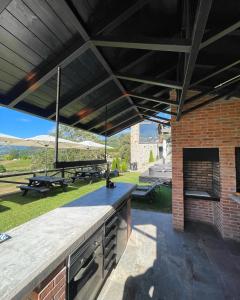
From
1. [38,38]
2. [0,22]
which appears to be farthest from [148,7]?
[0,22]

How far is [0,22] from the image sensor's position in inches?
67.4

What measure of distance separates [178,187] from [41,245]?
3.77 meters

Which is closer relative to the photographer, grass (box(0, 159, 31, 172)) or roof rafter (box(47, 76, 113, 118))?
roof rafter (box(47, 76, 113, 118))

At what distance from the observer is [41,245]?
1.37 metres

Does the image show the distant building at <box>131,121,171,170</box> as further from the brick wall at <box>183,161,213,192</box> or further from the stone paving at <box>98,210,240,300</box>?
the stone paving at <box>98,210,240,300</box>

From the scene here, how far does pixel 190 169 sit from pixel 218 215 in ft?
4.41

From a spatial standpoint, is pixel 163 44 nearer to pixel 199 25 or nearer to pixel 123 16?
pixel 199 25

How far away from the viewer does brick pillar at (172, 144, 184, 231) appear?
442 centimetres

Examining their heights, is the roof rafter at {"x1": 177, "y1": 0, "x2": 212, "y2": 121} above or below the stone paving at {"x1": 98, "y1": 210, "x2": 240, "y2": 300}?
above

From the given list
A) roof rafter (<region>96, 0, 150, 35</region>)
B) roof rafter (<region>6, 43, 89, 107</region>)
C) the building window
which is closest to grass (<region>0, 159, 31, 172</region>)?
the building window

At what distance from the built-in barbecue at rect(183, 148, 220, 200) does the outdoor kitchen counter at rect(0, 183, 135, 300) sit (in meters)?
2.91

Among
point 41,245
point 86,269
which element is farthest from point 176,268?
point 41,245

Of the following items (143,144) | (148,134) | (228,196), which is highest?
(148,134)

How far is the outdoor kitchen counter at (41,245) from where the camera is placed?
985 mm
